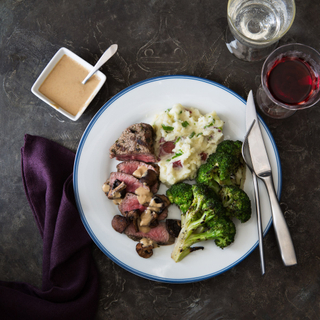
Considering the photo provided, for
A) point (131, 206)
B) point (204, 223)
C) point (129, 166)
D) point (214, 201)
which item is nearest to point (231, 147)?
point (214, 201)

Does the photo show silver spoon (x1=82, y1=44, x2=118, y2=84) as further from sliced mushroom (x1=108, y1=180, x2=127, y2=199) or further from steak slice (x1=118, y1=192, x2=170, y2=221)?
steak slice (x1=118, y1=192, x2=170, y2=221)

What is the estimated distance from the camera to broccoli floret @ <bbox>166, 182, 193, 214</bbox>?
3029 mm

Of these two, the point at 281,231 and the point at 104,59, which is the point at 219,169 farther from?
the point at 104,59

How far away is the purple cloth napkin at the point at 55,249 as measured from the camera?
3.12 metres

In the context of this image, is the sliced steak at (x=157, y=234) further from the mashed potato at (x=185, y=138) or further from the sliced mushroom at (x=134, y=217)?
the mashed potato at (x=185, y=138)

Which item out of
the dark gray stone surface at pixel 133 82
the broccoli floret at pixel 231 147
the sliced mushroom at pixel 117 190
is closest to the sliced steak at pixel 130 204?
the sliced mushroom at pixel 117 190

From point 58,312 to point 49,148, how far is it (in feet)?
6.19

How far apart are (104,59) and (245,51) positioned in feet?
5.65

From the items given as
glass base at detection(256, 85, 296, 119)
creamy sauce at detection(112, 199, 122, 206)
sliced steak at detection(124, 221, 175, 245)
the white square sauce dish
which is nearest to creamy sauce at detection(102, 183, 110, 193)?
creamy sauce at detection(112, 199, 122, 206)

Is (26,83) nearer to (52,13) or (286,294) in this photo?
(52,13)

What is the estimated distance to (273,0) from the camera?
3143 millimetres

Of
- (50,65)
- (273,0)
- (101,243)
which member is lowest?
(101,243)

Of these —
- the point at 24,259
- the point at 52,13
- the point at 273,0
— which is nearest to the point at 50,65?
the point at 52,13

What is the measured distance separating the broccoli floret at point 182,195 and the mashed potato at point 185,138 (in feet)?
0.29
